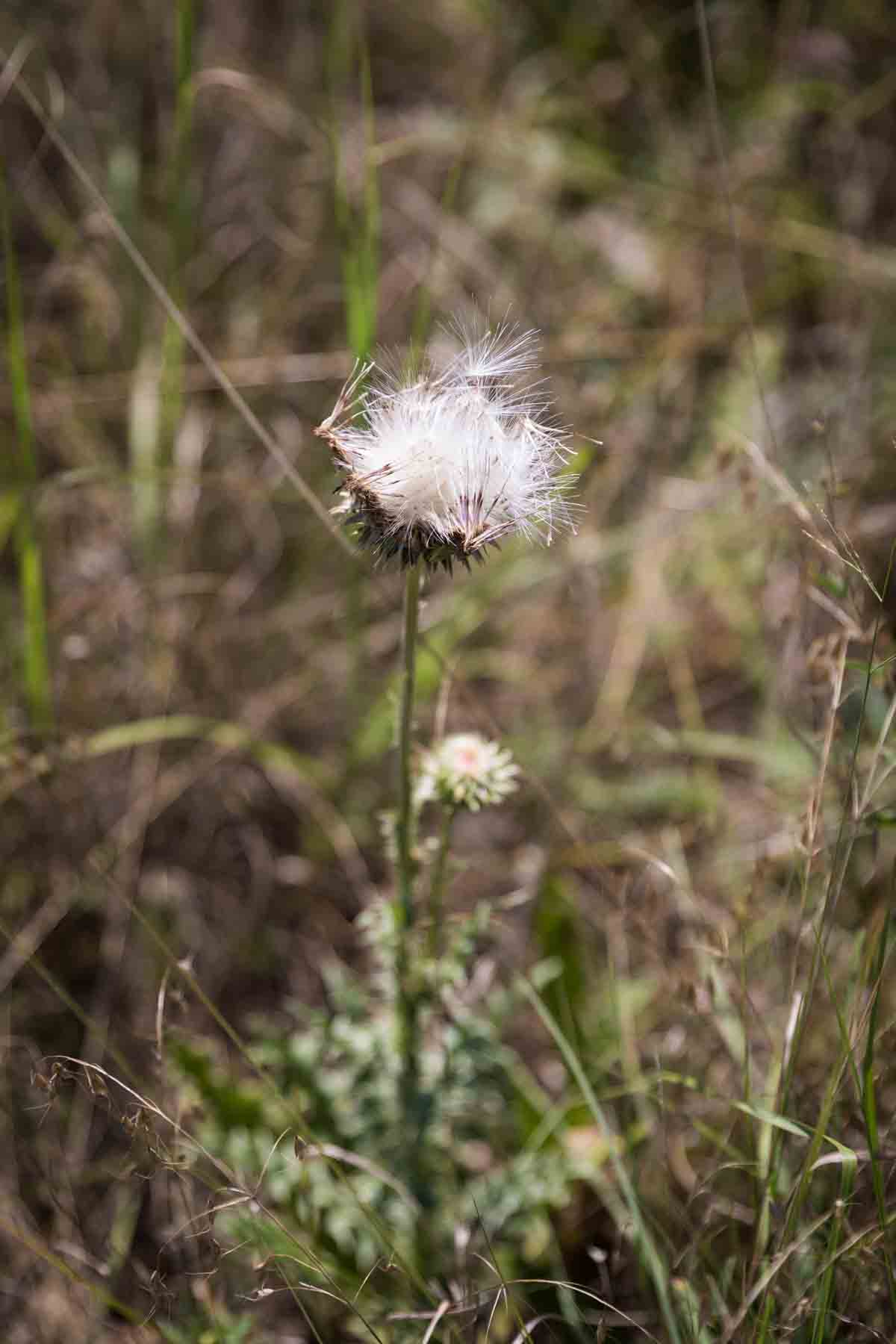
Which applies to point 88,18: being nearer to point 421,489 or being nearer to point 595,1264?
point 421,489

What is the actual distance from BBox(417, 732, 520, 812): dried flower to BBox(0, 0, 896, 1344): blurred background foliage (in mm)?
103

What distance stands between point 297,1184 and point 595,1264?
2.41 feet

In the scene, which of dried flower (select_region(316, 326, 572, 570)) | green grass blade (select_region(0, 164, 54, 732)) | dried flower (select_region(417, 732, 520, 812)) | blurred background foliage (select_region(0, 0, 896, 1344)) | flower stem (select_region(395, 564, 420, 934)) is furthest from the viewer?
green grass blade (select_region(0, 164, 54, 732))

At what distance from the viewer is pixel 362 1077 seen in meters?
2.05

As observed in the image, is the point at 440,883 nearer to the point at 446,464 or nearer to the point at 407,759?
the point at 407,759

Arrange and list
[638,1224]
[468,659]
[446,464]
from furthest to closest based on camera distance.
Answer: [468,659] → [638,1224] → [446,464]

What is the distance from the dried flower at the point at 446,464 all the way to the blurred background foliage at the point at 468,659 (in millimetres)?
455

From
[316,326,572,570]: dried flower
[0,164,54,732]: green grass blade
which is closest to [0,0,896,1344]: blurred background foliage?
[0,164,54,732]: green grass blade

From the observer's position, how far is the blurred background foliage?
1.88m

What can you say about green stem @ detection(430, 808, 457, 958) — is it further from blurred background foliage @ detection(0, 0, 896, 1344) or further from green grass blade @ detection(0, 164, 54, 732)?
green grass blade @ detection(0, 164, 54, 732)

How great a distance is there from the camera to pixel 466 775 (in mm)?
1715

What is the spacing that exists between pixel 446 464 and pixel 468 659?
5.68 feet

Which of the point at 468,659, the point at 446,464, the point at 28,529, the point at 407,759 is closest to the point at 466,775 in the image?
the point at 407,759

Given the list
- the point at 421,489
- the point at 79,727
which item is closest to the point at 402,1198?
the point at 421,489
